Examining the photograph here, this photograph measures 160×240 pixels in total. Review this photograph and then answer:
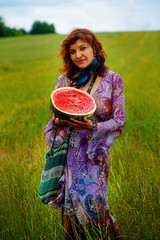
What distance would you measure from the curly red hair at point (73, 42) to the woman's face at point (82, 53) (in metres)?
0.03

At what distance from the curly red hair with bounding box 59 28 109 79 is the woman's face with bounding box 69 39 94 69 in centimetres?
3

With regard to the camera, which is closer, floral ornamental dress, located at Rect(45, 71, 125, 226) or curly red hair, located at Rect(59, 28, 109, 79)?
floral ornamental dress, located at Rect(45, 71, 125, 226)

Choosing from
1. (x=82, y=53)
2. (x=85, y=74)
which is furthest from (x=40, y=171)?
(x=82, y=53)

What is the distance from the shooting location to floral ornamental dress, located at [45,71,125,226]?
5.11 ft

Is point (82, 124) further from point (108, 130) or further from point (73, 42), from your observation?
point (73, 42)

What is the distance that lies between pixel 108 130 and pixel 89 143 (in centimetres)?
15

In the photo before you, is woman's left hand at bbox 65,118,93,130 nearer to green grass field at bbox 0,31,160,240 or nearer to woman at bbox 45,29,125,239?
woman at bbox 45,29,125,239

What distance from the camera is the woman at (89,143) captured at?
5.11 feet

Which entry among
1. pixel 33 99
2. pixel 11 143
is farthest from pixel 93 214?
pixel 33 99

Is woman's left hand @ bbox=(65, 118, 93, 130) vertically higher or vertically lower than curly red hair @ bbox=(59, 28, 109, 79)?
lower

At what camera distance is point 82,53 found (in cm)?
169

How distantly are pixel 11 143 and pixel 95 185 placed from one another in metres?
2.54

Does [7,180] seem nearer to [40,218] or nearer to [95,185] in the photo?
[40,218]

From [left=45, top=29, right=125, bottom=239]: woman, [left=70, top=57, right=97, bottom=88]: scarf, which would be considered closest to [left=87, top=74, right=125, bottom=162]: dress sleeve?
[left=45, top=29, right=125, bottom=239]: woman
